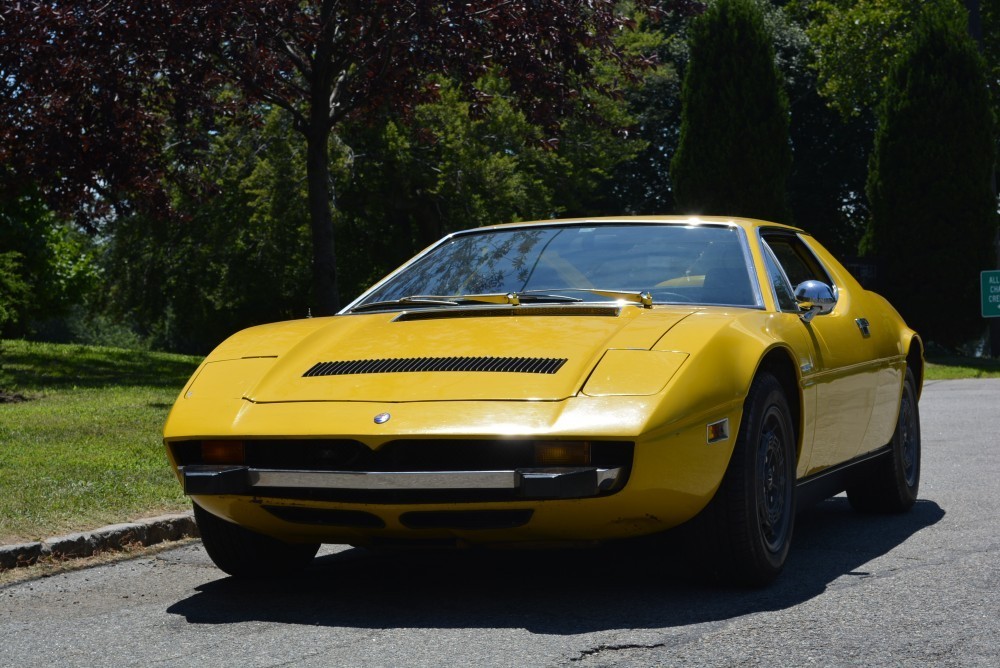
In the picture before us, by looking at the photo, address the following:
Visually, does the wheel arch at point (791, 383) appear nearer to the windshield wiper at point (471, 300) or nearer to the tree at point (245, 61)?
the windshield wiper at point (471, 300)

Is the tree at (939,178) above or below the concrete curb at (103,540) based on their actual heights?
above

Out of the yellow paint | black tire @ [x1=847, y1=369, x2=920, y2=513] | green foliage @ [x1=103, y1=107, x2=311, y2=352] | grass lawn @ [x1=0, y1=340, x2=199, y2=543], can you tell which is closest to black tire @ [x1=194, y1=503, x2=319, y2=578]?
the yellow paint

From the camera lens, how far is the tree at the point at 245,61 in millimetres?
14695

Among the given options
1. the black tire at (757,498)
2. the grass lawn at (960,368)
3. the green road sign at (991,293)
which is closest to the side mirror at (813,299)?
the black tire at (757,498)

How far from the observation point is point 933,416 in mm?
13164

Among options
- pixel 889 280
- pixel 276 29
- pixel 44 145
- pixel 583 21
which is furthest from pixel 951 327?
pixel 44 145

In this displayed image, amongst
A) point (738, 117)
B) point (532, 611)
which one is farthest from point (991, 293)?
point (532, 611)

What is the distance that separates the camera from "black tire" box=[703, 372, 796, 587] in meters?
4.77

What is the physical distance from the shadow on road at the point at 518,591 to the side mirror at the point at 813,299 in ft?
3.31

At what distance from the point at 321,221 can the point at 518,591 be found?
1199cm

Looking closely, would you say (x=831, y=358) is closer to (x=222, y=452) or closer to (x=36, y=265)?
(x=222, y=452)

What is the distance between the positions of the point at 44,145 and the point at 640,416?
488 inches

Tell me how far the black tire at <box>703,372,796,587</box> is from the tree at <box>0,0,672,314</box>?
10212mm

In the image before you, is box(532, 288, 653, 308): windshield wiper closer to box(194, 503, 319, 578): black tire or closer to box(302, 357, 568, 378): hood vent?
box(302, 357, 568, 378): hood vent
